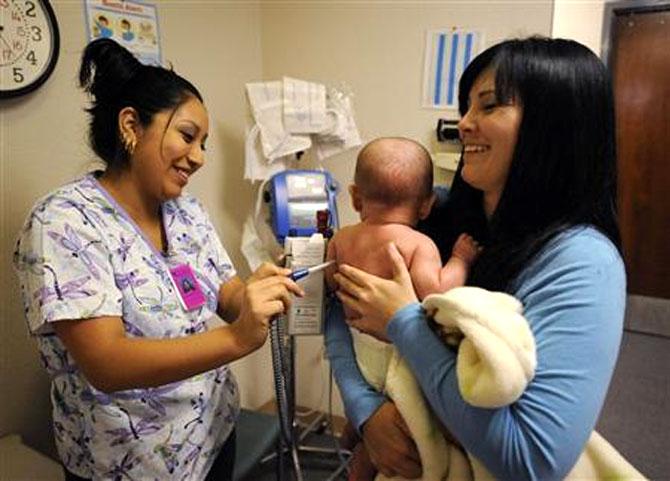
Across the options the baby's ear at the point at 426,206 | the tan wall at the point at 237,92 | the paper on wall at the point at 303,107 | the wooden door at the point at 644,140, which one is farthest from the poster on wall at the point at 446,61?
the wooden door at the point at 644,140

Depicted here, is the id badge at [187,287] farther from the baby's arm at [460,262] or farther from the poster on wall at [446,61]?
the poster on wall at [446,61]

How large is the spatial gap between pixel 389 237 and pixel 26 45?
126 centimetres

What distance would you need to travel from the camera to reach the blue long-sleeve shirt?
0.72 metres

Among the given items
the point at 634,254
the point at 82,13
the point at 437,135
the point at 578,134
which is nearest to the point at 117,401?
the point at 578,134

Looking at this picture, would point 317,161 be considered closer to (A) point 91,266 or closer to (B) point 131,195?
(B) point 131,195

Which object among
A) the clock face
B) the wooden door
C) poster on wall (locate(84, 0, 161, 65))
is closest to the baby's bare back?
the clock face

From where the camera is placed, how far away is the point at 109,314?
1.00 metres

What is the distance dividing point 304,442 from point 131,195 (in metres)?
1.84

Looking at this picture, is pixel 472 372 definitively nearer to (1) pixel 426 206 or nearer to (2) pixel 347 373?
(2) pixel 347 373

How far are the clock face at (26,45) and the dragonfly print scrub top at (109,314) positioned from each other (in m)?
0.58

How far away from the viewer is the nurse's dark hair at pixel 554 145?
0.87 m

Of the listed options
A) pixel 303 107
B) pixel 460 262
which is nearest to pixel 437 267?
pixel 460 262

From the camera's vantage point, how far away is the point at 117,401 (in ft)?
3.58

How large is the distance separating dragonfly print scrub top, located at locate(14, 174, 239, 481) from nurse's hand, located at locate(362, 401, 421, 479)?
0.48 metres
